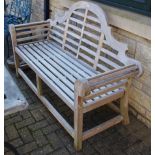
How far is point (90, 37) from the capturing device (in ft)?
10.2

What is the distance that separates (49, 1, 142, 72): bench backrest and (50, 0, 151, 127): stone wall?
0.16 meters

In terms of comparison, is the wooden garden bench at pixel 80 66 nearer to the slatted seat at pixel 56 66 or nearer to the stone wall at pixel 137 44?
the slatted seat at pixel 56 66

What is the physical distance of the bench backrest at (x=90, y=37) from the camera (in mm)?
2564

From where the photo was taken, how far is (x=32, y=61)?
3.08 m

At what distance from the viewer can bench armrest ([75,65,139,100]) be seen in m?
2.05

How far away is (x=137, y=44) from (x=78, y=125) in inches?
41.8

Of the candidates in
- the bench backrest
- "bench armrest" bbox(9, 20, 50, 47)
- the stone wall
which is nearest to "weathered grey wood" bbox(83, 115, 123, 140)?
the stone wall

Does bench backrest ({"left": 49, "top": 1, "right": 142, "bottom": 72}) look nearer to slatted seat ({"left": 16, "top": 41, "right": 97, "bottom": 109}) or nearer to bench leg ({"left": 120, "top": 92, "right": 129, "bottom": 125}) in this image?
slatted seat ({"left": 16, "top": 41, "right": 97, "bottom": 109})

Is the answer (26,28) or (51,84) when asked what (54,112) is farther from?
(26,28)

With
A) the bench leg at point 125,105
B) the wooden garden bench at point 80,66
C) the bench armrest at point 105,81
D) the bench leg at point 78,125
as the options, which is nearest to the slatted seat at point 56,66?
the wooden garden bench at point 80,66

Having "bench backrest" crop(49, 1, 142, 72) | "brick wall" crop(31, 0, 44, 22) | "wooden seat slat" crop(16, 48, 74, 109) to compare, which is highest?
"brick wall" crop(31, 0, 44, 22)

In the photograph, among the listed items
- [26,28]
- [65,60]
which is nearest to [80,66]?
[65,60]

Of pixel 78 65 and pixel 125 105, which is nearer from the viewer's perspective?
pixel 125 105

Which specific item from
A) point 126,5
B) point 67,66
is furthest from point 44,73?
point 126,5
